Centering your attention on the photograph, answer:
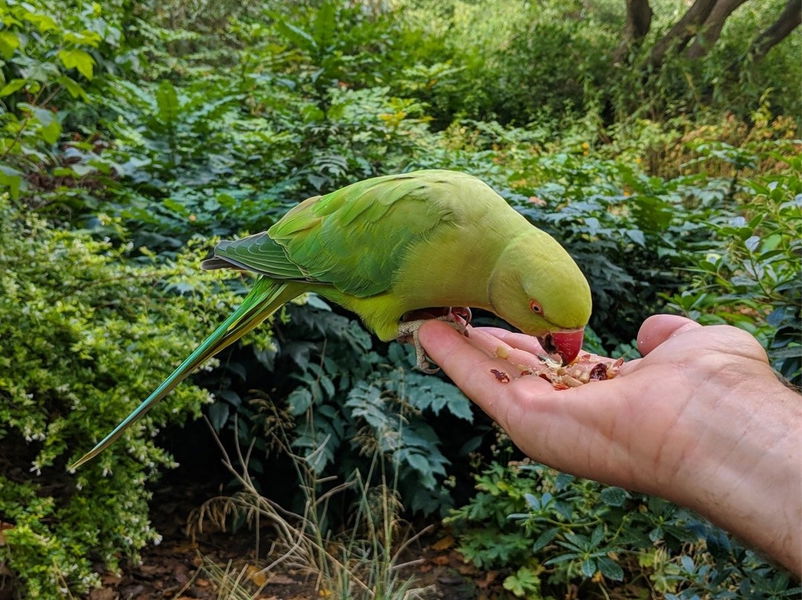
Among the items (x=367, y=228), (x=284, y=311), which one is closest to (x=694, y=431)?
(x=367, y=228)

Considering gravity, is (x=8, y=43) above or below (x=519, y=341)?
above

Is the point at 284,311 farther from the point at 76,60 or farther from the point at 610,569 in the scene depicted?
the point at 610,569

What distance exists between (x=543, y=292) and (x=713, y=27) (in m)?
8.99

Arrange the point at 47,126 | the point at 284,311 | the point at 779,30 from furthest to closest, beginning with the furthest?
the point at 779,30, the point at 284,311, the point at 47,126

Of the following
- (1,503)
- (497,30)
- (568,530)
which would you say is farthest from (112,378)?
(497,30)

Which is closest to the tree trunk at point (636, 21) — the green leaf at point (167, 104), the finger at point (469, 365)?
the green leaf at point (167, 104)

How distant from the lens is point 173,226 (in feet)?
10.3

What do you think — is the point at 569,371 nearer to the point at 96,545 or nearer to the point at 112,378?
the point at 112,378

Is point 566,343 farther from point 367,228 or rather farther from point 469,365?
point 367,228

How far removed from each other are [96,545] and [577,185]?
3.08m

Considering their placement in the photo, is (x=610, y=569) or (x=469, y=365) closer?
(x=469, y=365)

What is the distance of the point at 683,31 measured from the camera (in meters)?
8.62

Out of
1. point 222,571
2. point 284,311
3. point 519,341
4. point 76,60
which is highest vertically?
point 76,60

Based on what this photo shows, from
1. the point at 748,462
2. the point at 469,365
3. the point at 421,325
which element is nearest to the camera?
the point at 748,462
